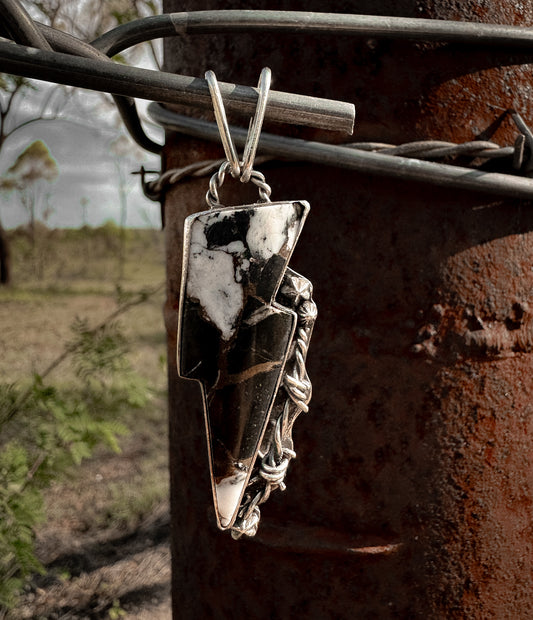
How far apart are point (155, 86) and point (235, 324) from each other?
0.29m

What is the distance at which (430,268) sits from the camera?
0.92m

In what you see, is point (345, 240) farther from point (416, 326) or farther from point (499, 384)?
point (499, 384)

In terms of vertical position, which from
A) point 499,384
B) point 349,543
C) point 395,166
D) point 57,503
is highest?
point 395,166

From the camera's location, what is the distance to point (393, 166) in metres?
0.86

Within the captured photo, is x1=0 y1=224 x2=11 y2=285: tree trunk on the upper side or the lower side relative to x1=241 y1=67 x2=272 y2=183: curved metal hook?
lower

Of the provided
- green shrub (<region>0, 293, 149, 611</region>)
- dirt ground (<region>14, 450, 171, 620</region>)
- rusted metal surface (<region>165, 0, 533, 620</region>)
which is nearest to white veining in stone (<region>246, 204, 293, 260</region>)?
rusted metal surface (<region>165, 0, 533, 620</region>)

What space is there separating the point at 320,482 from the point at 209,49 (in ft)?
2.37

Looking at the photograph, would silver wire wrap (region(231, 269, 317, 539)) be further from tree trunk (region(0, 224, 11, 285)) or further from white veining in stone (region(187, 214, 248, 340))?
tree trunk (region(0, 224, 11, 285))

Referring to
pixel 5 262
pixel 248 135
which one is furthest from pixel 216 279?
pixel 5 262

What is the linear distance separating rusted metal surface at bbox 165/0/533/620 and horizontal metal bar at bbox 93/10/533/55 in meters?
0.06

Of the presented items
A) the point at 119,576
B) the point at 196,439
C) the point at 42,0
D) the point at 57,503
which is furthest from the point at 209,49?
the point at 57,503

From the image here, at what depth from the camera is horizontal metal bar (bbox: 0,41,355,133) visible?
64 cm

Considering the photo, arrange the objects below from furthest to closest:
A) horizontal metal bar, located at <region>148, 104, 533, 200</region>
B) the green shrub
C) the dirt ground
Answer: the dirt ground → the green shrub → horizontal metal bar, located at <region>148, 104, 533, 200</region>

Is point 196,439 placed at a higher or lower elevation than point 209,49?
lower
